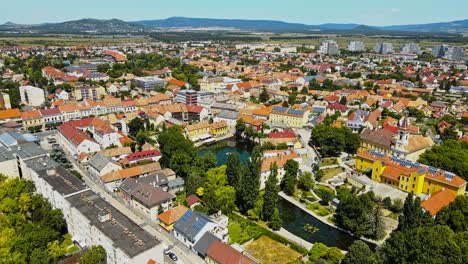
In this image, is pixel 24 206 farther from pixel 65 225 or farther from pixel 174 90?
pixel 174 90

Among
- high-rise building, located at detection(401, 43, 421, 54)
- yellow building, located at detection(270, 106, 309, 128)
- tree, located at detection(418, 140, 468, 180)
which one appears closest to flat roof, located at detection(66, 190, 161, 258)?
tree, located at detection(418, 140, 468, 180)

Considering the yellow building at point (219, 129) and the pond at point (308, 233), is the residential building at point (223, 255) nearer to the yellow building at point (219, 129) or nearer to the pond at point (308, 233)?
the pond at point (308, 233)

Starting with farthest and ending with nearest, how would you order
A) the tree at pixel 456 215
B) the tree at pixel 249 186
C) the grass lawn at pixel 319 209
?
the grass lawn at pixel 319 209 → the tree at pixel 249 186 → the tree at pixel 456 215

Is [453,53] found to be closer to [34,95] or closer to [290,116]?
[290,116]

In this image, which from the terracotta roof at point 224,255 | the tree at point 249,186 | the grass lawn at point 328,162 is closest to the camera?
the terracotta roof at point 224,255

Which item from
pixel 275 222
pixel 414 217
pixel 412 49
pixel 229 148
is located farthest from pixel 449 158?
pixel 412 49

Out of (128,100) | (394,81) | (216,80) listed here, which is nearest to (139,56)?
(216,80)

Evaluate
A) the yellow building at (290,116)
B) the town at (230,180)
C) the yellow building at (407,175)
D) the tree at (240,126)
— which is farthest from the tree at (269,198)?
the yellow building at (290,116)
